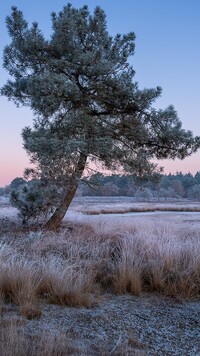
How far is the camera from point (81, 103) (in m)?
11.8

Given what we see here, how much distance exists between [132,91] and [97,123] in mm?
1618

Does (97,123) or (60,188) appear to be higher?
(97,123)

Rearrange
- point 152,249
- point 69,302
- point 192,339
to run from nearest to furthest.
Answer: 1. point 192,339
2. point 69,302
3. point 152,249

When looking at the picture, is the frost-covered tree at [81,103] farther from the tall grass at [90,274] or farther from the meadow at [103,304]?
the meadow at [103,304]

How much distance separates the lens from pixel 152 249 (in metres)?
7.50

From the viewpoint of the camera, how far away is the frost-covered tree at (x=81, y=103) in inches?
422

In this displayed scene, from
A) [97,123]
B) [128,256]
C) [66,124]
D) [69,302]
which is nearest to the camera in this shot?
[69,302]

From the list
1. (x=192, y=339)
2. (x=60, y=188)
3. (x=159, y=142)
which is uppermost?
(x=159, y=142)

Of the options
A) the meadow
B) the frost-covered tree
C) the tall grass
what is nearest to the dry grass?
the meadow

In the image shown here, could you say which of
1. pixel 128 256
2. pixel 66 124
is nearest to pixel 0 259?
pixel 128 256

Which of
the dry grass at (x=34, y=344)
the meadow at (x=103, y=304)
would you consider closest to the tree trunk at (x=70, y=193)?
the meadow at (x=103, y=304)

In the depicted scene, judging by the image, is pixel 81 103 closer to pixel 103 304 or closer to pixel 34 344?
pixel 103 304

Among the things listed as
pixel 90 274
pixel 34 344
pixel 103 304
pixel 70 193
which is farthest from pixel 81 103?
pixel 34 344

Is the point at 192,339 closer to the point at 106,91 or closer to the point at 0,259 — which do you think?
the point at 0,259
